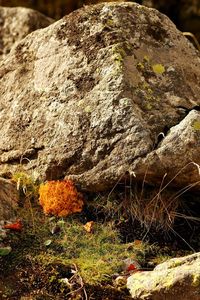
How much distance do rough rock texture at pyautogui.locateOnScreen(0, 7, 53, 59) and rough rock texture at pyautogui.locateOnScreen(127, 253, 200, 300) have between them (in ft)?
16.9

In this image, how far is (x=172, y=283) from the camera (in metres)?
3.91

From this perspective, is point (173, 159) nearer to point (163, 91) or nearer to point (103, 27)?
point (163, 91)

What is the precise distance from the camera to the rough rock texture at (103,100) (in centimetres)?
506

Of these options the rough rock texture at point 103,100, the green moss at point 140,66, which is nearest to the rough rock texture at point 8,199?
the rough rock texture at point 103,100

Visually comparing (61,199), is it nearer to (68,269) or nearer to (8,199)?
(8,199)

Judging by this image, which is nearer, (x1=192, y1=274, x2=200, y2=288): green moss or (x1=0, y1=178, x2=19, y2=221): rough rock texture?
(x1=192, y1=274, x2=200, y2=288): green moss

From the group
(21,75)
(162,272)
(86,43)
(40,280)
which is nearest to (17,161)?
(21,75)

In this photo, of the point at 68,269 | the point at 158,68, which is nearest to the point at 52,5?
the point at 158,68

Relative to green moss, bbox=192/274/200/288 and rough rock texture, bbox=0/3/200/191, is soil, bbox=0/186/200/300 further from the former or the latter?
green moss, bbox=192/274/200/288

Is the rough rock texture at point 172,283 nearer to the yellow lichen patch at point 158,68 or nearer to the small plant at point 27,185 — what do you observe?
the small plant at point 27,185

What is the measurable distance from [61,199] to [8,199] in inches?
19.0

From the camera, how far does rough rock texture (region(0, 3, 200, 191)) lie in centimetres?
506

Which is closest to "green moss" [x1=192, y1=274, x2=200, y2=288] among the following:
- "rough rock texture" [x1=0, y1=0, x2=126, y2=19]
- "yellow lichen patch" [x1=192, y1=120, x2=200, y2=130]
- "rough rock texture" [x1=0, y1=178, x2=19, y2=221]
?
"yellow lichen patch" [x1=192, y1=120, x2=200, y2=130]

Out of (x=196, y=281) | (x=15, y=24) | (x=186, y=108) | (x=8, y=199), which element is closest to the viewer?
(x=196, y=281)
